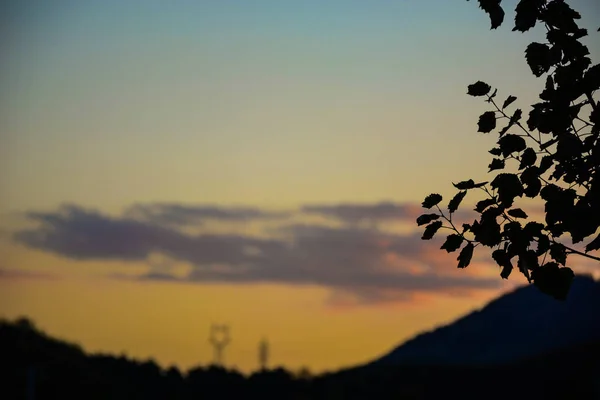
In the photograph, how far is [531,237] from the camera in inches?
454

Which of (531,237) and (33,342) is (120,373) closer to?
(33,342)

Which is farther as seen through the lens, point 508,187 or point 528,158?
point 528,158

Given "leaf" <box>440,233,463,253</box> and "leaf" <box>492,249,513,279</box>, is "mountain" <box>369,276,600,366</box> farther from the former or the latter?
"leaf" <box>492,249,513,279</box>

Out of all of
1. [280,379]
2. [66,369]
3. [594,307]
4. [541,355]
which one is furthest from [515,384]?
[66,369]

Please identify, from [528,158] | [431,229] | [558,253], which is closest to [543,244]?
[558,253]

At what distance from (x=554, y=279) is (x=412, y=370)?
11634cm

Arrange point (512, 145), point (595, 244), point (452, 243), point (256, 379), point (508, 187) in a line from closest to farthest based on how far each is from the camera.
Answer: point (595, 244) < point (508, 187) < point (512, 145) < point (452, 243) < point (256, 379)

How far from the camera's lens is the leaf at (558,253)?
37.7 ft

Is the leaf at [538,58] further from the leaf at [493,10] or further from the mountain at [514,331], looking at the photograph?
the mountain at [514,331]

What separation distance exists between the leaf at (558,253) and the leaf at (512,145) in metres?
Result: 1.07

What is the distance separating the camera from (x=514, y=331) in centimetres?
15438

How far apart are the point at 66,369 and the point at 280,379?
82.3 feet

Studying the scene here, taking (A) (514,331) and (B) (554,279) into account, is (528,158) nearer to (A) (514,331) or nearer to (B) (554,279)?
(B) (554,279)

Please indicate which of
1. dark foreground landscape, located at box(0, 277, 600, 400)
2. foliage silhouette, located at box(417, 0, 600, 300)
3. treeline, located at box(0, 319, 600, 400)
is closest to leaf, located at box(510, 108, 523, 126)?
foliage silhouette, located at box(417, 0, 600, 300)
